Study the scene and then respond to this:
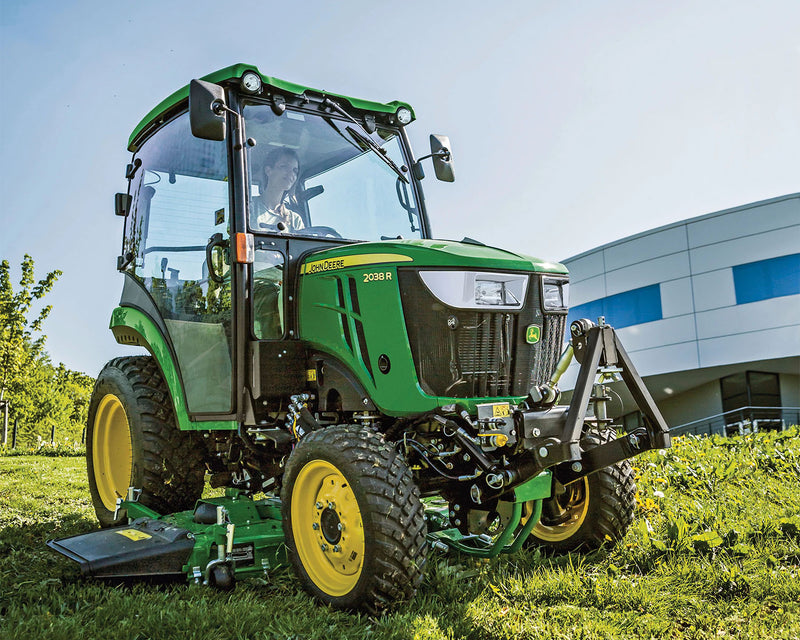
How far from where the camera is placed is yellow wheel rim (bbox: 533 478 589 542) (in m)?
4.52

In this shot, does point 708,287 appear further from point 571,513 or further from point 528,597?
point 528,597

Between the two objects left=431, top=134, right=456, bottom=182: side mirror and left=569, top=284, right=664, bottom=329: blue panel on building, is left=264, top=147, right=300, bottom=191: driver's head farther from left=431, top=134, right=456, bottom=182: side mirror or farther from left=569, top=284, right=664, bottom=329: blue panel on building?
left=569, top=284, right=664, bottom=329: blue panel on building

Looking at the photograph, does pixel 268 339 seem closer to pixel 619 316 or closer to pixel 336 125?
pixel 336 125

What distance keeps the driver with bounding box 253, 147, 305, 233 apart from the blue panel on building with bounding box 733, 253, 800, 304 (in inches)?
810

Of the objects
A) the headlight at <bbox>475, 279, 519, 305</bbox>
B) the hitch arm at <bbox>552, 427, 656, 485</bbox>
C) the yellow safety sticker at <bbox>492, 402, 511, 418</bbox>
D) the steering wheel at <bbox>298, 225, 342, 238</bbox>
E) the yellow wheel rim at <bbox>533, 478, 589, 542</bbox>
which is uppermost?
the steering wheel at <bbox>298, 225, 342, 238</bbox>

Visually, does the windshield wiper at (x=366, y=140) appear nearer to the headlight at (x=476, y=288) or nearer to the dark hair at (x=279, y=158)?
the dark hair at (x=279, y=158)

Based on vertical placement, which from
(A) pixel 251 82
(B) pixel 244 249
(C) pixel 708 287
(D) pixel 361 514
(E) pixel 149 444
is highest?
(C) pixel 708 287

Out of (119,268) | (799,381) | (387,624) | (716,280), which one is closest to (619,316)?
(716,280)

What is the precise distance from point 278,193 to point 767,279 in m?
20.8

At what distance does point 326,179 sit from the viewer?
5.04m

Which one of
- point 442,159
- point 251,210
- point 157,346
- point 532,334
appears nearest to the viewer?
point 532,334

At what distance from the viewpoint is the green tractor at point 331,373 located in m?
3.77

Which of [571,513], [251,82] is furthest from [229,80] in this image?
[571,513]

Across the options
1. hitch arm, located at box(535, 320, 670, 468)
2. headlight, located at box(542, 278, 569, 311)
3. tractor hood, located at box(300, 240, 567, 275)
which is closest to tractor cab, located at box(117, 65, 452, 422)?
tractor hood, located at box(300, 240, 567, 275)
